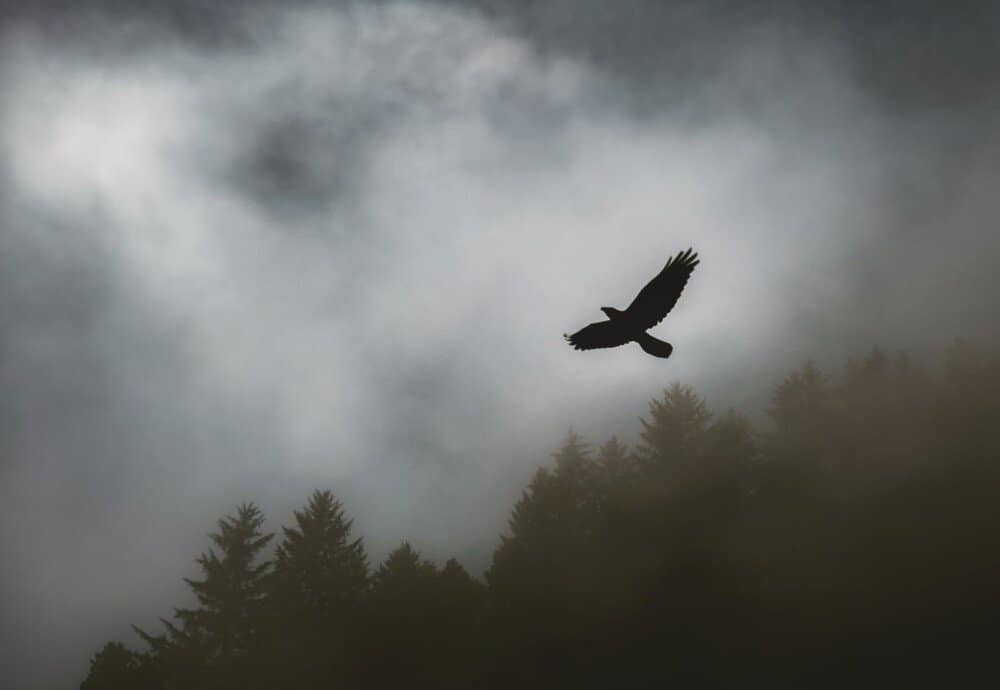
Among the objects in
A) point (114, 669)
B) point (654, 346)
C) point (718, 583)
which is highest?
point (114, 669)

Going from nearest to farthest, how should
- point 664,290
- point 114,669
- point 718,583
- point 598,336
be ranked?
1. point 664,290
2. point 598,336
3. point 718,583
4. point 114,669

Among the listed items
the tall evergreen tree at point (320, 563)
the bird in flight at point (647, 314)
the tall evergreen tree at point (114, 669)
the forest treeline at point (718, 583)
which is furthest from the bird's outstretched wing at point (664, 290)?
the tall evergreen tree at point (114, 669)

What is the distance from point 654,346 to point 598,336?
1173mm

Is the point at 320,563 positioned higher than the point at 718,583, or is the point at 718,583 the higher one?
the point at 320,563

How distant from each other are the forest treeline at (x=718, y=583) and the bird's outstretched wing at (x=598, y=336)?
7.71m

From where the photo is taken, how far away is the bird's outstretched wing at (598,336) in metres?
11.9

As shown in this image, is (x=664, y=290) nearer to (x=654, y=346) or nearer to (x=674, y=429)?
(x=654, y=346)

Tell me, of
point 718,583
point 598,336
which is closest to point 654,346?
point 598,336

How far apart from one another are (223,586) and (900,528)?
71.7 feet

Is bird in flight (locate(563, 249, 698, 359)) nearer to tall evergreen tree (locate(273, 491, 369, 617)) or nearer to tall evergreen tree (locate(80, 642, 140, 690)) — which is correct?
tall evergreen tree (locate(273, 491, 369, 617))

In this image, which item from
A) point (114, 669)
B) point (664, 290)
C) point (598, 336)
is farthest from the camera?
point (114, 669)

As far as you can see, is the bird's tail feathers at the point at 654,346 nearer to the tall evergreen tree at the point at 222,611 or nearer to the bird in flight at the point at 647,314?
the bird in flight at the point at 647,314

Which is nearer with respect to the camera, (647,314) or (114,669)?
(647,314)

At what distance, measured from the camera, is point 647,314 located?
11.4 m
